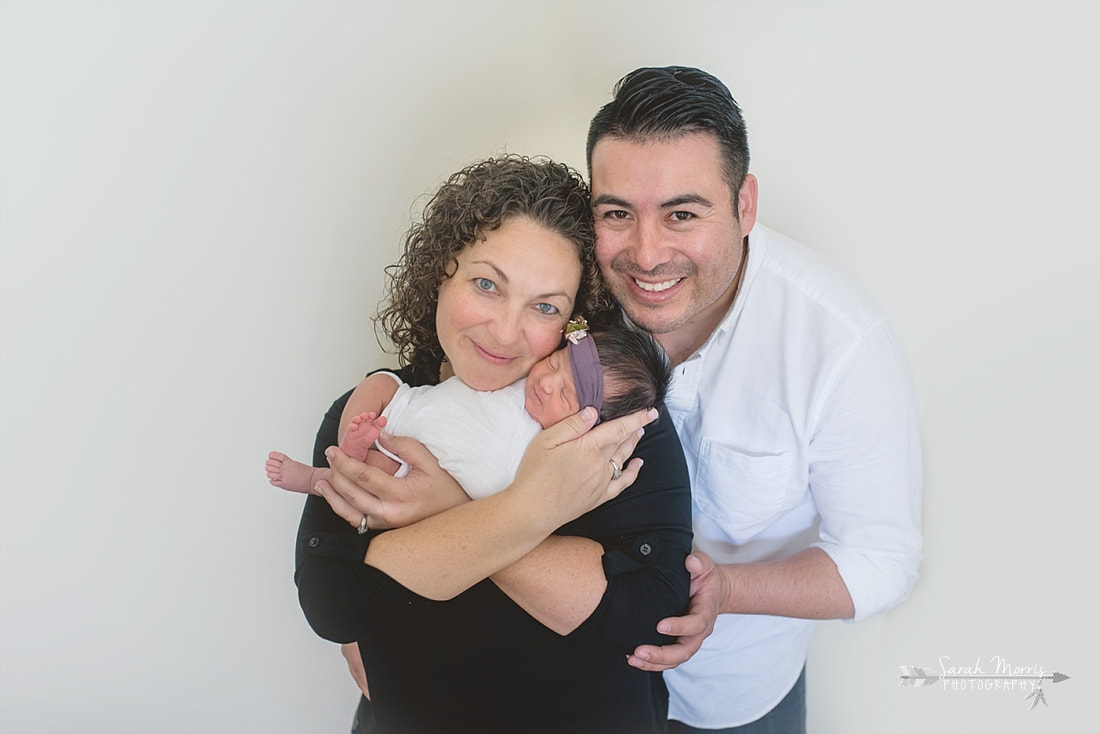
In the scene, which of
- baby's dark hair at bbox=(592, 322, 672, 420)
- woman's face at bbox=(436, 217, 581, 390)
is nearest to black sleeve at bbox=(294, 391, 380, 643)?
woman's face at bbox=(436, 217, 581, 390)

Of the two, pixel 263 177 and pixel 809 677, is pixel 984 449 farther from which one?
pixel 263 177

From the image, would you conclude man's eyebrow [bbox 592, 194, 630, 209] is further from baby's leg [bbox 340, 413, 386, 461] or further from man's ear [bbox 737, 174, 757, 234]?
baby's leg [bbox 340, 413, 386, 461]

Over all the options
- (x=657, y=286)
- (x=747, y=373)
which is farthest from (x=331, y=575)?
(x=747, y=373)

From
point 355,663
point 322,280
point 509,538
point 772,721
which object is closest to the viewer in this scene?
point 509,538

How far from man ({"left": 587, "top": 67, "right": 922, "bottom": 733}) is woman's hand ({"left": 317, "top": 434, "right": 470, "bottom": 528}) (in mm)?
466

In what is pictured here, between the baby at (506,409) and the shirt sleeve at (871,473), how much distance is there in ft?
1.24

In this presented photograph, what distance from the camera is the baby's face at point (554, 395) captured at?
1449 mm

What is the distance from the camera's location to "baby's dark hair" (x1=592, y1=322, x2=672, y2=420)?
146 centimetres

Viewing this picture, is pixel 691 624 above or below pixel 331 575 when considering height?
below

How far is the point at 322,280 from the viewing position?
170 centimetres

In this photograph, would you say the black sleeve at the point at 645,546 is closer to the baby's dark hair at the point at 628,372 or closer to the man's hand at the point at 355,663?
the baby's dark hair at the point at 628,372

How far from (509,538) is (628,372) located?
1.25 feet

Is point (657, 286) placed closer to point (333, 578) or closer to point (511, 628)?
point (511, 628)

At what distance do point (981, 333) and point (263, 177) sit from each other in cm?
143
